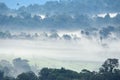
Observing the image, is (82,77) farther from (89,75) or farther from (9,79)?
(9,79)

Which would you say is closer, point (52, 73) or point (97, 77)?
point (97, 77)

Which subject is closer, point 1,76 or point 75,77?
point 75,77

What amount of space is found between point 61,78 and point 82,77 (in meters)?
4.06

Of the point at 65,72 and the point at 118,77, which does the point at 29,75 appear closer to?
the point at 65,72

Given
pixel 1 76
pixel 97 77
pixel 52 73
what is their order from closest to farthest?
pixel 97 77
pixel 52 73
pixel 1 76

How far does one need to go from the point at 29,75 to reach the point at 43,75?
10.7 ft

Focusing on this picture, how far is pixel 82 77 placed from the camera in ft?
471

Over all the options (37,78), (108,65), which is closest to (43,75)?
(37,78)

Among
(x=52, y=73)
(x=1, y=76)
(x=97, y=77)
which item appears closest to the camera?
(x=97, y=77)

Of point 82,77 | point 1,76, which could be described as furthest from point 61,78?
point 1,76

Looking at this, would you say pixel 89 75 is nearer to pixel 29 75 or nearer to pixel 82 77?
pixel 82 77

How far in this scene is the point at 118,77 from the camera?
142 metres

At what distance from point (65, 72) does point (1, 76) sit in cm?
1750

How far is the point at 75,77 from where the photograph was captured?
147 m
